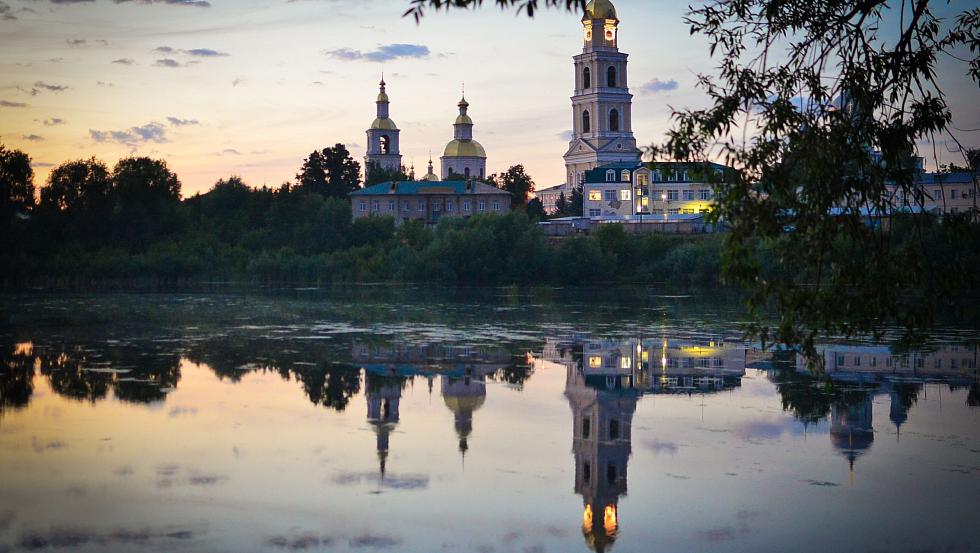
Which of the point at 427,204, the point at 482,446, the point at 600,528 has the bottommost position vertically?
the point at 600,528

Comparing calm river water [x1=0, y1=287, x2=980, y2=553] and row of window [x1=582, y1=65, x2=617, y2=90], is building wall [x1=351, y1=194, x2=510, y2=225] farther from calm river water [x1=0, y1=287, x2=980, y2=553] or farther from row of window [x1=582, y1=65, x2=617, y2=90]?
calm river water [x1=0, y1=287, x2=980, y2=553]

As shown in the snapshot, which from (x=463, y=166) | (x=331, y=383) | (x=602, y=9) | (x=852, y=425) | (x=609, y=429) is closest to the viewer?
(x=609, y=429)

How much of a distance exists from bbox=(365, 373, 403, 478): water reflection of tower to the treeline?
40.9 metres

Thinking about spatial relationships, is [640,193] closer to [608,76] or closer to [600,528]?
[608,76]

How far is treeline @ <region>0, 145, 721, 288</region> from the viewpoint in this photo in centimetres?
6762

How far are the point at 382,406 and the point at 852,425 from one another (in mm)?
7268

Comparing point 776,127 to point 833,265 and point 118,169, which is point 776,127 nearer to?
point 833,265

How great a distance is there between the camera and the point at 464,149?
478 feet

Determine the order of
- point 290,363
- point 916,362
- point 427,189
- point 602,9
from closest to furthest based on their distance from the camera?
point 290,363 < point 916,362 < point 427,189 < point 602,9

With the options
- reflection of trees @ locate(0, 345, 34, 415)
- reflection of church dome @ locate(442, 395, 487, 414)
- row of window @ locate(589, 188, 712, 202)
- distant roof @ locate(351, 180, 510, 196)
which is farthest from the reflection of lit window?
distant roof @ locate(351, 180, 510, 196)

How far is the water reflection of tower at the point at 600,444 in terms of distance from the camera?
38.9 ft

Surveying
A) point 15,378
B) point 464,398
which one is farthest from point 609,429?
point 15,378

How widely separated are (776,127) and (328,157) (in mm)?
110550

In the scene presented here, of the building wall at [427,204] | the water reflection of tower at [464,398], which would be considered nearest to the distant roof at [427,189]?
the building wall at [427,204]
